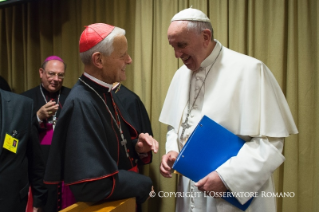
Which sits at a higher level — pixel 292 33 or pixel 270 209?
pixel 292 33

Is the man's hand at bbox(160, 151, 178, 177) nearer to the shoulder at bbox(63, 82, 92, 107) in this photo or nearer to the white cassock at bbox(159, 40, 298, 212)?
the white cassock at bbox(159, 40, 298, 212)

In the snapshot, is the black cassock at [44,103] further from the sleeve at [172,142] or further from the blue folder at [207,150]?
the blue folder at [207,150]

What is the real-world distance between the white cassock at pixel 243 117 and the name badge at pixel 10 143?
101 cm

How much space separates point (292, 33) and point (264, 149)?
134cm

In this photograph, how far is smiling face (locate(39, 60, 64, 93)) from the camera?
9.62 feet

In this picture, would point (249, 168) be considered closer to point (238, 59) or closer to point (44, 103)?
point (238, 59)

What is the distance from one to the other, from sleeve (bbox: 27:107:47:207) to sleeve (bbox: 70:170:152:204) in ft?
2.63

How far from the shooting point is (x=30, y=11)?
11.9 feet

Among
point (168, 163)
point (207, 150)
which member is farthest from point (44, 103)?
point (207, 150)

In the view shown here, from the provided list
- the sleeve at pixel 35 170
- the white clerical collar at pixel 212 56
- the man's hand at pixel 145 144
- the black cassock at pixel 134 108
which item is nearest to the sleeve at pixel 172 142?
the man's hand at pixel 145 144

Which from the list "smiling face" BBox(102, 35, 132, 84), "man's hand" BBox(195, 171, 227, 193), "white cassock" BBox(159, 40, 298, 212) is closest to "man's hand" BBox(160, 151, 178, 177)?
"white cassock" BBox(159, 40, 298, 212)

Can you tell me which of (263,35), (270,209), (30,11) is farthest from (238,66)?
(30,11)

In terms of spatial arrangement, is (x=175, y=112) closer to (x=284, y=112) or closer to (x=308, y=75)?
(x=284, y=112)

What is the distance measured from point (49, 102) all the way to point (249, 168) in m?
2.01
